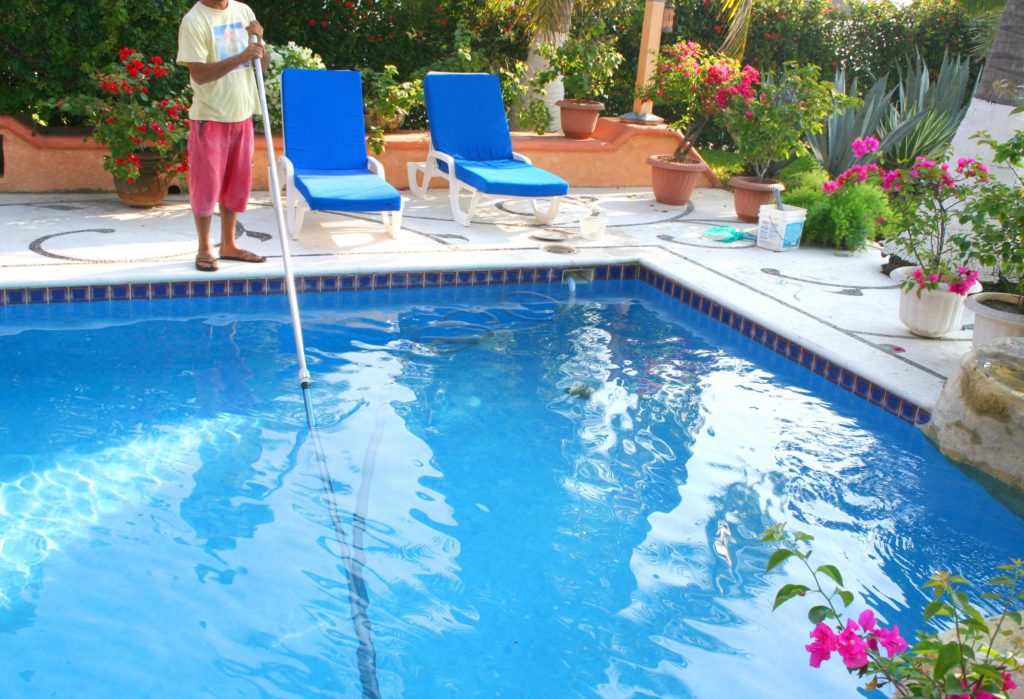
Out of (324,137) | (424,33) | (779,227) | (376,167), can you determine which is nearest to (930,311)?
(779,227)

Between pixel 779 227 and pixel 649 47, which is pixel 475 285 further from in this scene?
pixel 649 47

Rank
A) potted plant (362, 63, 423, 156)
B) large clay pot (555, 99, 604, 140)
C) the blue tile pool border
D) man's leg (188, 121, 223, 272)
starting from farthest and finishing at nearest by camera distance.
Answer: large clay pot (555, 99, 604, 140), potted plant (362, 63, 423, 156), man's leg (188, 121, 223, 272), the blue tile pool border

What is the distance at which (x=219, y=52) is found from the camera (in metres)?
5.86

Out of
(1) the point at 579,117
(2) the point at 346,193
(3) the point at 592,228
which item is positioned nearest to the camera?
(2) the point at 346,193

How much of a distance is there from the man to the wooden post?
535 cm

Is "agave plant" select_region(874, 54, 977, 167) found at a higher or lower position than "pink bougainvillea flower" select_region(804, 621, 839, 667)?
higher

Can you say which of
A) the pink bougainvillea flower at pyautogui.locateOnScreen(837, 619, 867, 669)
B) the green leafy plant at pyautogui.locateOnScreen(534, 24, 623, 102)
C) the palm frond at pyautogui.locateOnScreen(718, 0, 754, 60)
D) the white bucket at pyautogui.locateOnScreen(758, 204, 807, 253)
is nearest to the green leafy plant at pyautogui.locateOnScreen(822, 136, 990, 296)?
the white bucket at pyautogui.locateOnScreen(758, 204, 807, 253)

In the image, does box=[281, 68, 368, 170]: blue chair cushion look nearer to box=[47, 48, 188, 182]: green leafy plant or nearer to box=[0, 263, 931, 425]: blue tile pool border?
box=[47, 48, 188, 182]: green leafy plant

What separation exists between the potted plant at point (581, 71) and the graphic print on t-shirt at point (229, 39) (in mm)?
4648

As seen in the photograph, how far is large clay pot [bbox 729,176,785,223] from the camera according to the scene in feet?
29.4

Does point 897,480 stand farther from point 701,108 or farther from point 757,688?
point 701,108

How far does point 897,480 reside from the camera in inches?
184

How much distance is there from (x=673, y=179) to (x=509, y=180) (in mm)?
2340

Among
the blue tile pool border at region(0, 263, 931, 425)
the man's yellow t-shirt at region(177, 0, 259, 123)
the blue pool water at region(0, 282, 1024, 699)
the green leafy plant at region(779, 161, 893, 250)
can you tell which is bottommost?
the blue pool water at region(0, 282, 1024, 699)
